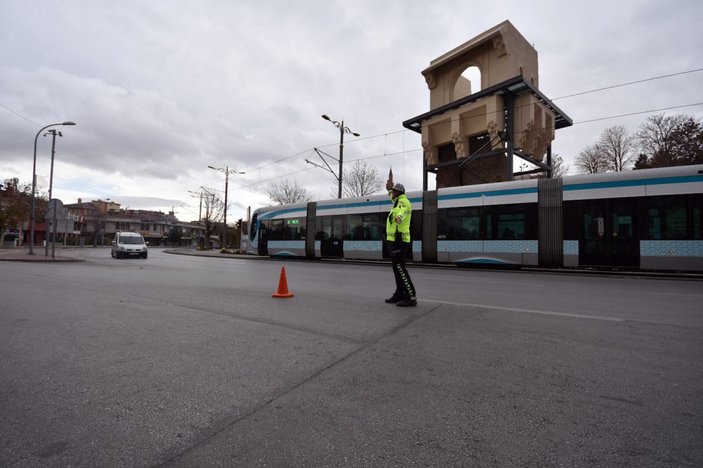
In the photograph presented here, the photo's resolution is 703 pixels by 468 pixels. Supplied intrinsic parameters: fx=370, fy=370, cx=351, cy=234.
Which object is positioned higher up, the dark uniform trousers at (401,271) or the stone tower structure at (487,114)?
the stone tower structure at (487,114)

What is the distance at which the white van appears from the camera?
73.7 feet

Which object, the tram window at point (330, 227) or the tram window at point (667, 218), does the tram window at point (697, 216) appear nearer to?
the tram window at point (667, 218)

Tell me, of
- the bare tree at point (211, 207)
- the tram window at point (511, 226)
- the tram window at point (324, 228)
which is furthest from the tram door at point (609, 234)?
the bare tree at point (211, 207)

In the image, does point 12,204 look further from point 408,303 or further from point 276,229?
point 408,303

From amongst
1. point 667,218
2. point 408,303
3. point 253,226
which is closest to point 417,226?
point 667,218

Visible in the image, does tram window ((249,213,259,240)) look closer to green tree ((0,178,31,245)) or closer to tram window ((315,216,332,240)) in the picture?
tram window ((315,216,332,240))

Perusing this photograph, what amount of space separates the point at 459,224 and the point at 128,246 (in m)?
19.6

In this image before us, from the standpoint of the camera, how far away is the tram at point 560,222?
11.2 meters

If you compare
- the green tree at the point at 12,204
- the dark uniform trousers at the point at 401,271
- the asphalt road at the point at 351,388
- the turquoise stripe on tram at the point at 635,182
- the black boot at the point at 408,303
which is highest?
the green tree at the point at 12,204

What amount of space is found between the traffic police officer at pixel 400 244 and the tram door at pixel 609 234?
9.42m

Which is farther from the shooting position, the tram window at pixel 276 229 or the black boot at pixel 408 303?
the tram window at pixel 276 229

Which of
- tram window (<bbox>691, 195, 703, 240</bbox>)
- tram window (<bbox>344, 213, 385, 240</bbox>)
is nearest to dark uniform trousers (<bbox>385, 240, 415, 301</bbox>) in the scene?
tram window (<bbox>691, 195, 703, 240</bbox>)

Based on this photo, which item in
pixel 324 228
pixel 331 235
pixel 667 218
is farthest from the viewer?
pixel 324 228

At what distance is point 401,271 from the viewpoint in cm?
580
